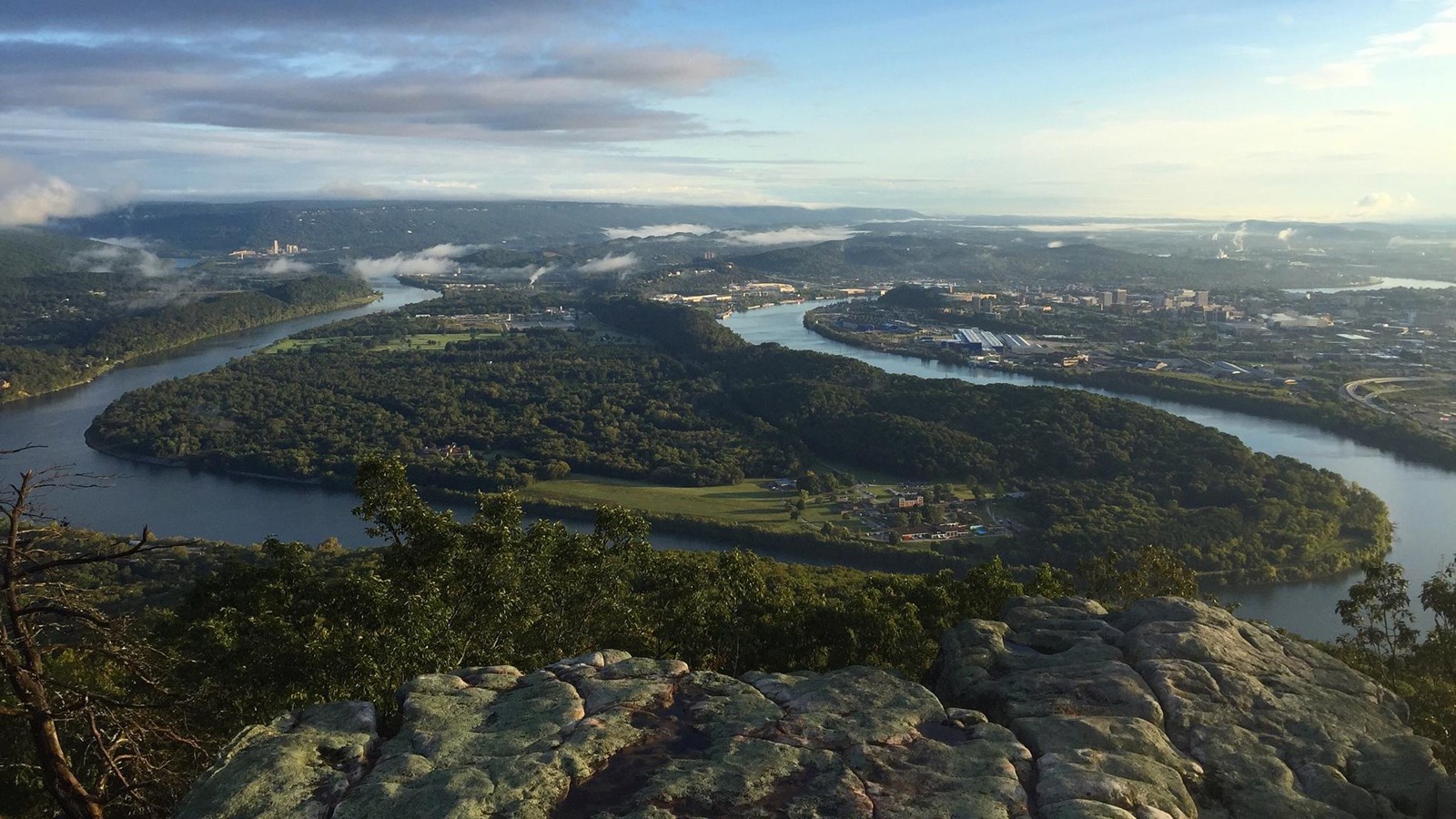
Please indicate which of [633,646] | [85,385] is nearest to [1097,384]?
[633,646]

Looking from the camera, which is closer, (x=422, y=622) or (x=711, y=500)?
(x=422, y=622)

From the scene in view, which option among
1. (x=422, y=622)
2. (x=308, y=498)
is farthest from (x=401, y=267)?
(x=422, y=622)

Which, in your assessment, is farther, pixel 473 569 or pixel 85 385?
pixel 85 385

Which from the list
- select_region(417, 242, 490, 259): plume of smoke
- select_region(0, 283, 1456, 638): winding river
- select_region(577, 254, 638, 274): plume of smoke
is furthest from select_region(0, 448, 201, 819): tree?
select_region(417, 242, 490, 259): plume of smoke

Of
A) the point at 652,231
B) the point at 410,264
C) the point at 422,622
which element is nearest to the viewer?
the point at 422,622

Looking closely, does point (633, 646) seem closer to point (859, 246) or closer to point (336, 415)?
point (336, 415)

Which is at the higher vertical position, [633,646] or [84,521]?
[633,646]

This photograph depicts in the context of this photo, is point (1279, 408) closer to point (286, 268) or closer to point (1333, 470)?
point (1333, 470)
